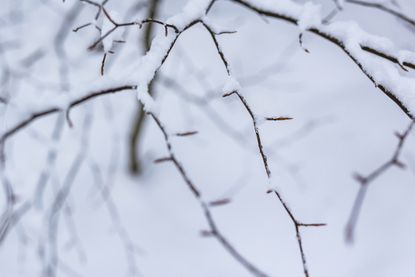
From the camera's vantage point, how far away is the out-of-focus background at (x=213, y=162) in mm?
2289

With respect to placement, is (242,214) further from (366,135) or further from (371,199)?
(366,135)

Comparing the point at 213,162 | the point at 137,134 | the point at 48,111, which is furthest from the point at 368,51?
the point at 213,162

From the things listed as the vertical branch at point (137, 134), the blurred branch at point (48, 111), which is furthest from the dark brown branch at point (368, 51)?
the vertical branch at point (137, 134)

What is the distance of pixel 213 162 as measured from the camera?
2.79 metres

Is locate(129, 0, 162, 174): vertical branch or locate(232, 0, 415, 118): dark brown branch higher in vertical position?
locate(129, 0, 162, 174): vertical branch

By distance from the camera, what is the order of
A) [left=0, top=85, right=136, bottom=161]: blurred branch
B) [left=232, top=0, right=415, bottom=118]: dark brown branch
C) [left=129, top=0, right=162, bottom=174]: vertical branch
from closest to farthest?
[left=232, top=0, right=415, bottom=118]: dark brown branch, [left=0, top=85, right=136, bottom=161]: blurred branch, [left=129, top=0, right=162, bottom=174]: vertical branch

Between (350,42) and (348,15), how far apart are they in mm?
2307

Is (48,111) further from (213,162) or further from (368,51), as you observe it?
(213,162)

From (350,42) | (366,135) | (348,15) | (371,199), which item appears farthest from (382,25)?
(350,42)

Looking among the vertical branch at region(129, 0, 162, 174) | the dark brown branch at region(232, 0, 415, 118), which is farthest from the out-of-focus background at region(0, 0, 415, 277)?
the dark brown branch at region(232, 0, 415, 118)

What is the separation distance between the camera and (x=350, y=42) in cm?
88

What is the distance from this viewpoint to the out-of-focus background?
90.1 inches

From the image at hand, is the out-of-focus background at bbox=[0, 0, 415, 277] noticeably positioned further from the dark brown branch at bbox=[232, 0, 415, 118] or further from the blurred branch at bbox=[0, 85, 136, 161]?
the dark brown branch at bbox=[232, 0, 415, 118]

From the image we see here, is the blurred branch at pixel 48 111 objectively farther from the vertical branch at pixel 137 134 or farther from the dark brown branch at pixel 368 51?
the vertical branch at pixel 137 134
